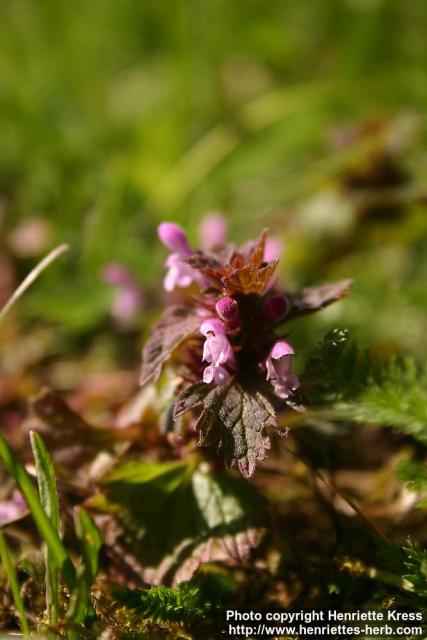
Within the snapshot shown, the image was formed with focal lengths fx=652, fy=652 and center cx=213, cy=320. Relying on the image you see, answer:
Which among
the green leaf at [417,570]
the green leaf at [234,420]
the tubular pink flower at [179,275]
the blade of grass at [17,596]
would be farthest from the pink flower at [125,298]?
the green leaf at [417,570]

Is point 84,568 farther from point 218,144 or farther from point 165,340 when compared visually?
point 218,144

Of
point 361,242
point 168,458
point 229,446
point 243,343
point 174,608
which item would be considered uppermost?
point 361,242

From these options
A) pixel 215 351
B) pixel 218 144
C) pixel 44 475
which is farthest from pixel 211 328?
pixel 218 144

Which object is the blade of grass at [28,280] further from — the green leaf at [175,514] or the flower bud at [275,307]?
the flower bud at [275,307]

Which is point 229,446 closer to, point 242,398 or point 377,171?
point 242,398

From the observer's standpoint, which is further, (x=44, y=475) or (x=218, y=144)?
(x=218, y=144)

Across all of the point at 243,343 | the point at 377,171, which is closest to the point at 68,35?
the point at 377,171

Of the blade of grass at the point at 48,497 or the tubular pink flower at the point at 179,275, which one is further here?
the tubular pink flower at the point at 179,275
